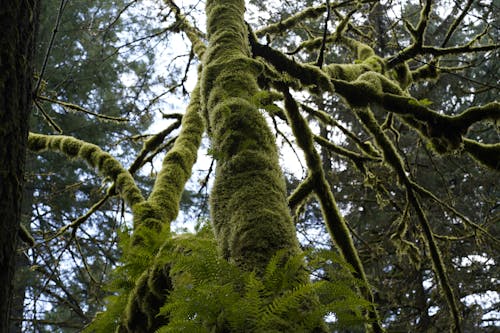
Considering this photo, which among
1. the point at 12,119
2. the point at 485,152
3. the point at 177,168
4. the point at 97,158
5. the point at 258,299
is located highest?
the point at 97,158

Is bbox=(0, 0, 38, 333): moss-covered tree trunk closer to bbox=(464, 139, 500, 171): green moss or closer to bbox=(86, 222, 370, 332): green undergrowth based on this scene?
bbox=(86, 222, 370, 332): green undergrowth

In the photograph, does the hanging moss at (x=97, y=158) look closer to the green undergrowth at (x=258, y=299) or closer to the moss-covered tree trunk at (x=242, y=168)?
the moss-covered tree trunk at (x=242, y=168)

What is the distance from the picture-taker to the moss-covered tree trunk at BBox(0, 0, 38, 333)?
1.31m

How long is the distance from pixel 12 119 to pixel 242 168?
1.09 m

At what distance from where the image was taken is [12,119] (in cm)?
139

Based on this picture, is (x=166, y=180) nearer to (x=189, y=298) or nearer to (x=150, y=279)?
(x=150, y=279)

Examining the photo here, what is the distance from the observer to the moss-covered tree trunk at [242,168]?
1.85 meters

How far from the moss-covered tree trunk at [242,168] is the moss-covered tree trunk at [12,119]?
2.68ft

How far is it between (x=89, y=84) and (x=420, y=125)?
1176 cm

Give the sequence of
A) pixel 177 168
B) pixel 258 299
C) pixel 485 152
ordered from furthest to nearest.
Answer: pixel 177 168
pixel 485 152
pixel 258 299

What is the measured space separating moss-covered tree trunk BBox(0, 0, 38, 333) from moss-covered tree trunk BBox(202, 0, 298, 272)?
0.82m

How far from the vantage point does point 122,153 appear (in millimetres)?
15070

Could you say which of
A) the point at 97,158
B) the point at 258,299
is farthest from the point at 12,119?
the point at 97,158

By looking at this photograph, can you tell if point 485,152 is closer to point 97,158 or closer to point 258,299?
point 258,299
